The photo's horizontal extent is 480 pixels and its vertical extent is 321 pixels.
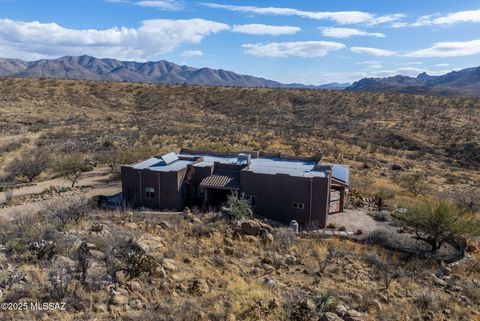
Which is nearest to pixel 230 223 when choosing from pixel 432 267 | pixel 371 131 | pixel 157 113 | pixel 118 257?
pixel 118 257

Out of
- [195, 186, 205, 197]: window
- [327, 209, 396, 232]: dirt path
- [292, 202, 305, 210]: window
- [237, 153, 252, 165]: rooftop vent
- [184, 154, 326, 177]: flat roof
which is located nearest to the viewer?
[327, 209, 396, 232]: dirt path

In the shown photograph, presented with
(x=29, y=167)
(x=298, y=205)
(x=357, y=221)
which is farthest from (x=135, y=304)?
(x=29, y=167)

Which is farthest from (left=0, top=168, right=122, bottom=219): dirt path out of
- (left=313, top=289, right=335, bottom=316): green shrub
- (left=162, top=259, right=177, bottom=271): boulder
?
(left=313, top=289, right=335, bottom=316): green shrub

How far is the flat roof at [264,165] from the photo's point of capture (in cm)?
2272

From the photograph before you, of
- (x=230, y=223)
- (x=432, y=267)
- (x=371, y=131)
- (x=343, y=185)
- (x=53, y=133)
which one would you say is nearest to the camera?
(x=432, y=267)

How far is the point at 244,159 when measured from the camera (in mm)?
25000

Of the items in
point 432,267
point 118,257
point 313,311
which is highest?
point 118,257

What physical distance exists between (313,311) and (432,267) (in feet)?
26.8

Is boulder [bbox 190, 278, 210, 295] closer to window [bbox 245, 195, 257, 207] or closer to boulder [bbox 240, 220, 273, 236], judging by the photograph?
boulder [bbox 240, 220, 273, 236]

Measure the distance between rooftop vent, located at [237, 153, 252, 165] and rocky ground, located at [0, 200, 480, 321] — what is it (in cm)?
700

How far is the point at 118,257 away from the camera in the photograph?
12.5 m

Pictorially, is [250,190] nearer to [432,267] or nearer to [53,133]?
[432,267]

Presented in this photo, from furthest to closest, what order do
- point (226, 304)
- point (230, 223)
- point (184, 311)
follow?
point (230, 223) < point (226, 304) < point (184, 311)

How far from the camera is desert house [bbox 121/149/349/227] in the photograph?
21.1 metres
